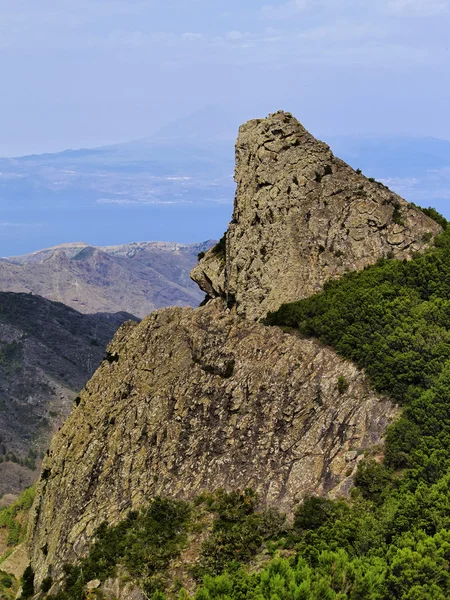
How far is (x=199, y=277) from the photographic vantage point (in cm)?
5444

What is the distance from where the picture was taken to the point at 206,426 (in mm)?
38062

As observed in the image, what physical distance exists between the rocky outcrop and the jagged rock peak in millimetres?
5319

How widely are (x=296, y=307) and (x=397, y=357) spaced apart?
797 cm

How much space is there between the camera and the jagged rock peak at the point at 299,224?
4700cm

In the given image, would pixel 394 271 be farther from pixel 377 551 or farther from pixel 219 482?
A: pixel 377 551

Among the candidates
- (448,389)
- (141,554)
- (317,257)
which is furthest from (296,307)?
(141,554)

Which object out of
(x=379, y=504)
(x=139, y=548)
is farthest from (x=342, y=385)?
(x=139, y=548)

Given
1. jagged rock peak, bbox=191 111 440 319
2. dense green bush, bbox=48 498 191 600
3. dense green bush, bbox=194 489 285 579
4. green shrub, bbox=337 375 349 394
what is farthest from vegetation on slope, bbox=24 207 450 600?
jagged rock peak, bbox=191 111 440 319

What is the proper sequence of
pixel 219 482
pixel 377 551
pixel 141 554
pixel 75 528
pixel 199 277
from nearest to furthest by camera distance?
pixel 377 551 < pixel 141 554 < pixel 219 482 < pixel 75 528 < pixel 199 277

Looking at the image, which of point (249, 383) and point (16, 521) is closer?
point (249, 383)

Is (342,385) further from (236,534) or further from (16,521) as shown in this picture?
(16,521)

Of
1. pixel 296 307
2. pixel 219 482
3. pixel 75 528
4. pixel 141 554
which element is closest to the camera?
pixel 141 554

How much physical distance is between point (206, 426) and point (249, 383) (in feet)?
10.4

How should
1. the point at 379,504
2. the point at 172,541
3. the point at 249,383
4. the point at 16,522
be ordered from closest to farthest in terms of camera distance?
the point at 379,504, the point at 172,541, the point at 249,383, the point at 16,522
